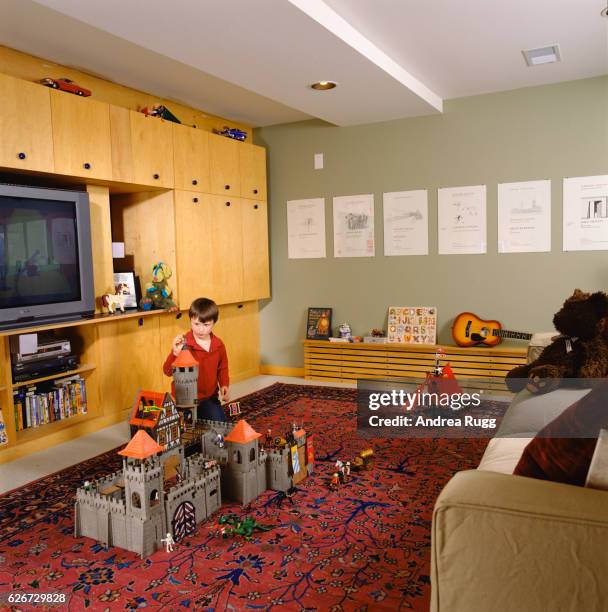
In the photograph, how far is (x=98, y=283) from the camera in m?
3.94

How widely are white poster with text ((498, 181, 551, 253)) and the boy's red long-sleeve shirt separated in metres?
2.48

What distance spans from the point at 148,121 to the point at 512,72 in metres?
2.58

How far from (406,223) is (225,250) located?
5.15 feet

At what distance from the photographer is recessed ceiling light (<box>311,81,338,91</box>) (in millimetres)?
3775

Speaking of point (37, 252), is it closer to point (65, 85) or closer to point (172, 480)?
point (65, 85)

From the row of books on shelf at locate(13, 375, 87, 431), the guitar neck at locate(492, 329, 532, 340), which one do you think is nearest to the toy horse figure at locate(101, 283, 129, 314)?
the row of books on shelf at locate(13, 375, 87, 431)

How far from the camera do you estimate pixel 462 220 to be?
4.67m

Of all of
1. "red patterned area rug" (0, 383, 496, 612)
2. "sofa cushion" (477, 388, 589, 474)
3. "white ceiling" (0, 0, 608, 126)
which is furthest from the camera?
"white ceiling" (0, 0, 608, 126)

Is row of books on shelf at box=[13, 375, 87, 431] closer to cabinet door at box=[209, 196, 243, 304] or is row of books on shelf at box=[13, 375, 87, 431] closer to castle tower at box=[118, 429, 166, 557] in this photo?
cabinet door at box=[209, 196, 243, 304]

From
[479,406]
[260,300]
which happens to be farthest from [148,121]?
[479,406]

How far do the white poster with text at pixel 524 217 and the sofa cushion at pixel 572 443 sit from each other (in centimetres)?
339

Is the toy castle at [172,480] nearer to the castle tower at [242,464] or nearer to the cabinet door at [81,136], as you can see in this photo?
the castle tower at [242,464]

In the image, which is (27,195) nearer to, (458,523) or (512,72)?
(458,523)

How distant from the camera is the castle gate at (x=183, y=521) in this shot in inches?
89.3
